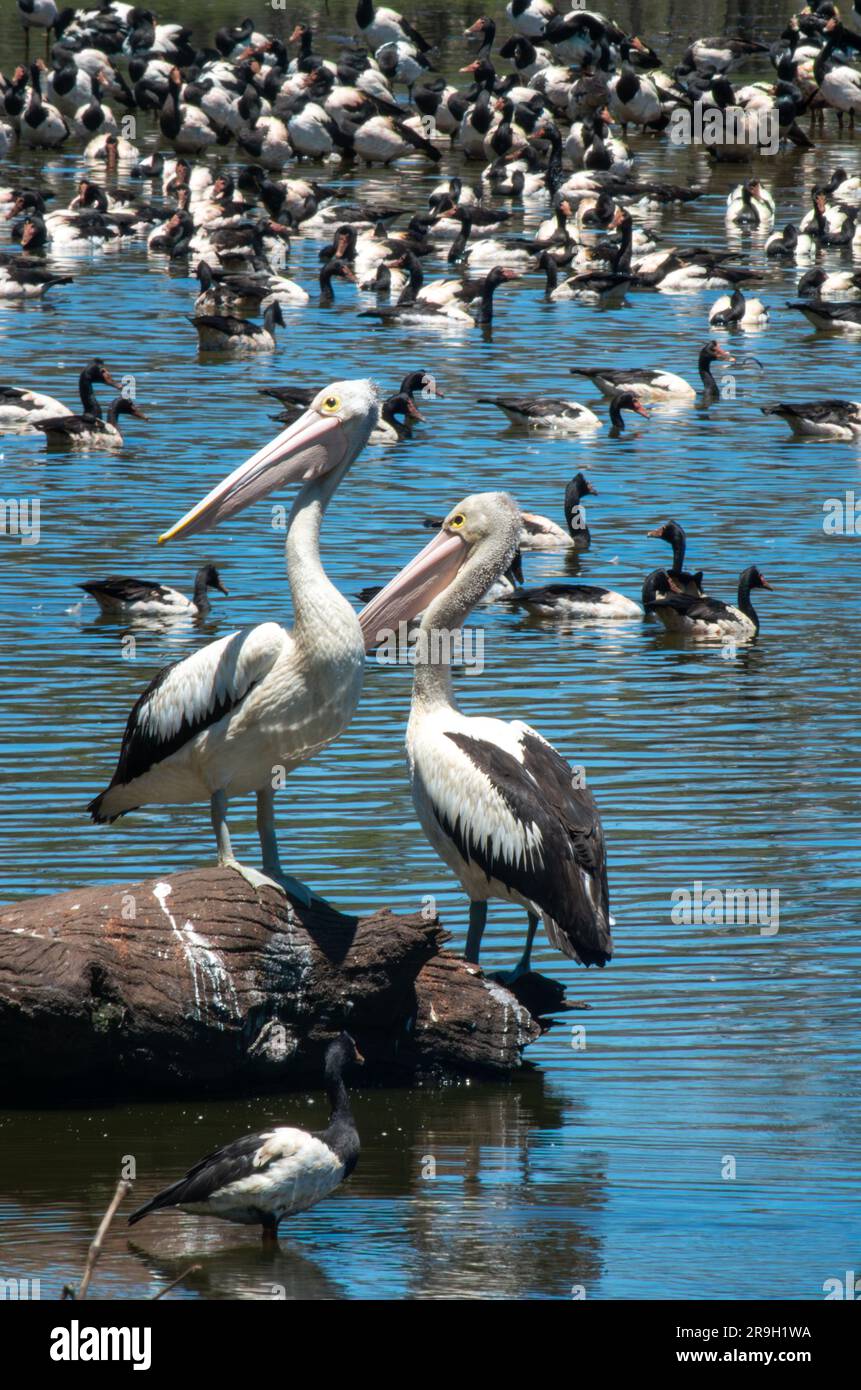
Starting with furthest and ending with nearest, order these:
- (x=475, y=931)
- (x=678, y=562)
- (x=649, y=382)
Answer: (x=649, y=382) < (x=678, y=562) < (x=475, y=931)

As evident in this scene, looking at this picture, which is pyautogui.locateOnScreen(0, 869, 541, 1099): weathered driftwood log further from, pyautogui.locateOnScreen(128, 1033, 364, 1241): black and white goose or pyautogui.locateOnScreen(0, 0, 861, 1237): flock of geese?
pyautogui.locateOnScreen(128, 1033, 364, 1241): black and white goose

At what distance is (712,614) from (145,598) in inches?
138

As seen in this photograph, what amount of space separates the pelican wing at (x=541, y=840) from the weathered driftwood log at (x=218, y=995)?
351 millimetres

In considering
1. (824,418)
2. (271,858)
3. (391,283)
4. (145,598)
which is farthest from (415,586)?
(391,283)

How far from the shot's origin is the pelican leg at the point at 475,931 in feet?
27.3

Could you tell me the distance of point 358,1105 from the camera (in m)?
7.80

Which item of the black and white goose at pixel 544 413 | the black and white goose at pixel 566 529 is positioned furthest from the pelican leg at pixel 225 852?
the black and white goose at pixel 544 413

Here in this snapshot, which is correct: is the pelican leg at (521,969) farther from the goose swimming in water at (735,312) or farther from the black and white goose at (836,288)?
the black and white goose at (836,288)

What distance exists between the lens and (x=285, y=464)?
809cm

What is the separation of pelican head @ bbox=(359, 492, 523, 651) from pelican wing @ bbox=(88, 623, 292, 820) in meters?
1.35

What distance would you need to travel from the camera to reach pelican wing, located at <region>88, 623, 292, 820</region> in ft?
25.4

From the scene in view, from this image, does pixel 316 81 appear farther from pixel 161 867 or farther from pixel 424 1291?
pixel 424 1291

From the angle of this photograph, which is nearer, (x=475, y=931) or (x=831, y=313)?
(x=475, y=931)

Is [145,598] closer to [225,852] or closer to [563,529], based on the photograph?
[563,529]
